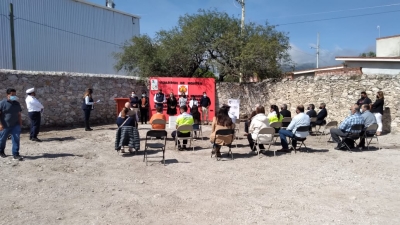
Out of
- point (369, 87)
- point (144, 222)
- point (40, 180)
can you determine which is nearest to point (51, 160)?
point (40, 180)

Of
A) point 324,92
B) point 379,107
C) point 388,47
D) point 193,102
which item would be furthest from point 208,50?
point 388,47

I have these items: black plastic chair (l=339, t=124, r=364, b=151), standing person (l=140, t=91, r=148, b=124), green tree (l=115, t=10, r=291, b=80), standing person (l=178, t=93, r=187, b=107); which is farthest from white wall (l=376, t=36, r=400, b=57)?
standing person (l=140, t=91, r=148, b=124)

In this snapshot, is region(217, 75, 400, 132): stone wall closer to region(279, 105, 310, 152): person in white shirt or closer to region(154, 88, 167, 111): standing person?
region(154, 88, 167, 111): standing person

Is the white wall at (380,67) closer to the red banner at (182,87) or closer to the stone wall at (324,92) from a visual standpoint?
the stone wall at (324,92)

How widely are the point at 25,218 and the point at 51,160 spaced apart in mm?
3360

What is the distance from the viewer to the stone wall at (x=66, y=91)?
459 inches

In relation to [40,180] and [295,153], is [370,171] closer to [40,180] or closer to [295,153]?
[295,153]

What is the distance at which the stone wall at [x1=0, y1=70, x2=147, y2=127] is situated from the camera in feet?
38.3

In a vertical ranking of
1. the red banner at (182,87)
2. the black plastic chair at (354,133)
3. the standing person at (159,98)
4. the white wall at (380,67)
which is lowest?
the black plastic chair at (354,133)

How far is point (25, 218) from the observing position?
4.38m

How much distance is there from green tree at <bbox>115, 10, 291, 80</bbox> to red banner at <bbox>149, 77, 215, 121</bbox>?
5.28 feet

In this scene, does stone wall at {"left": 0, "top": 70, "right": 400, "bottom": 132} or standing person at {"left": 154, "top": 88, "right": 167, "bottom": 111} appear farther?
standing person at {"left": 154, "top": 88, "right": 167, "bottom": 111}

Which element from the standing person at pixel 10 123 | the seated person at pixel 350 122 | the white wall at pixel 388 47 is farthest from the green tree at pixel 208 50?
the white wall at pixel 388 47

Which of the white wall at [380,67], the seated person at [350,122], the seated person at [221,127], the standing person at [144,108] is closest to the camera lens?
the seated person at [221,127]
